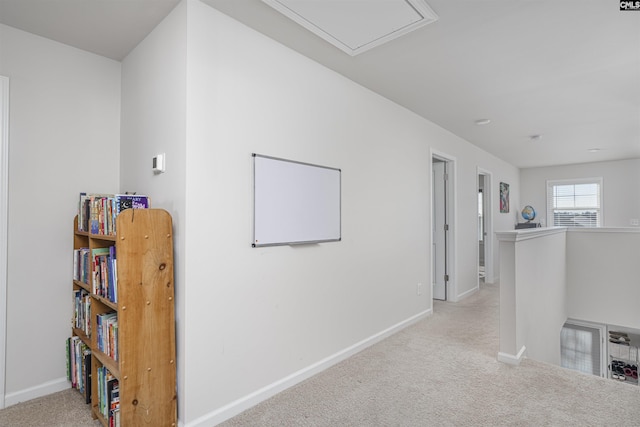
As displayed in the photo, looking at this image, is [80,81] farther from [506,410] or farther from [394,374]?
[506,410]

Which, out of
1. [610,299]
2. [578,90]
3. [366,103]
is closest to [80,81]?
[366,103]

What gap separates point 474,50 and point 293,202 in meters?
1.72

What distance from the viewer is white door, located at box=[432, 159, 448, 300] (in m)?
4.80

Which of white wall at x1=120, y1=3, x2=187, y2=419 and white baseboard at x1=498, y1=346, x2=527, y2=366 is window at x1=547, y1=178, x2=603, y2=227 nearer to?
white baseboard at x1=498, y1=346, x2=527, y2=366

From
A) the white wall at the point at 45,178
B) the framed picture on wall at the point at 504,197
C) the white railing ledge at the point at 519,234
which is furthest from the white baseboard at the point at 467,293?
the white wall at the point at 45,178

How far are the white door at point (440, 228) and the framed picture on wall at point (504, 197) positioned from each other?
2741mm

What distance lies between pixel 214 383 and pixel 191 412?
0.18m

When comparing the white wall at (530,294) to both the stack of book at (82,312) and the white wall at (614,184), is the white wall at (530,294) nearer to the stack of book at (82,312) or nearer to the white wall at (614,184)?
the stack of book at (82,312)

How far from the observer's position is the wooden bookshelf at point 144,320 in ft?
5.45

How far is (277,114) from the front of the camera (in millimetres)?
2326

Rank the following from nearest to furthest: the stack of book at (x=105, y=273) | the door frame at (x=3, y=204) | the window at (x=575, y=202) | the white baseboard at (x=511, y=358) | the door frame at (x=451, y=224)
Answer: the stack of book at (x=105, y=273), the door frame at (x=3, y=204), the white baseboard at (x=511, y=358), the door frame at (x=451, y=224), the window at (x=575, y=202)

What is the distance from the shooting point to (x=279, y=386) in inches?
89.8

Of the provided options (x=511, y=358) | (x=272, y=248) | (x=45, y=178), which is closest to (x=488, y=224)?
(x=511, y=358)

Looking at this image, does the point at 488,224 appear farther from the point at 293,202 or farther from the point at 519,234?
the point at 293,202
